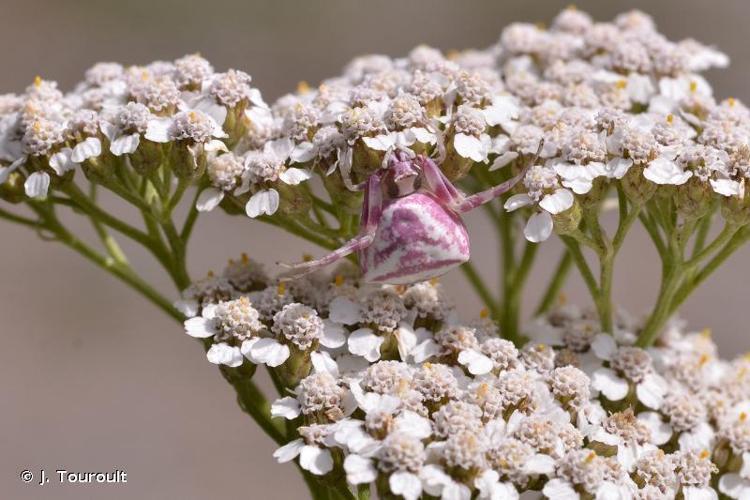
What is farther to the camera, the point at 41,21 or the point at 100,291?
the point at 41,21

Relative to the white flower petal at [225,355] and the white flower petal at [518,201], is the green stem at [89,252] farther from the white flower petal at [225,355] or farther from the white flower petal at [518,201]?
the white flower petal at [518,201]

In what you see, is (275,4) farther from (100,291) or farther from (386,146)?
(386,146)

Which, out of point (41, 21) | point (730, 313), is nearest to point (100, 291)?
point (41, 21)

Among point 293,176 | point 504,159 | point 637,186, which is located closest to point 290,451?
point 293,176

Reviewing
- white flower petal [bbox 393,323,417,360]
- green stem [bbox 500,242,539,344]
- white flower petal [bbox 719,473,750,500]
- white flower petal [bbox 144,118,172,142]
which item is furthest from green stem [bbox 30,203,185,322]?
white flower petal [bbox 719,473,750,500]

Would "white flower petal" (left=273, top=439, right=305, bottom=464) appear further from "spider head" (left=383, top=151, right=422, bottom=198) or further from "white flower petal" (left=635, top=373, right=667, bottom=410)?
"white flower petal" (left=635, top=373, right=667, bottom=410)

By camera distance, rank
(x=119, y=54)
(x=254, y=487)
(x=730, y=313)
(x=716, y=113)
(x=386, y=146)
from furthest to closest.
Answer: (x=119, y=54) → (x=730, y=313) → (x=254, y=487) → (x=716, y=113) → (x=386, y=146)
